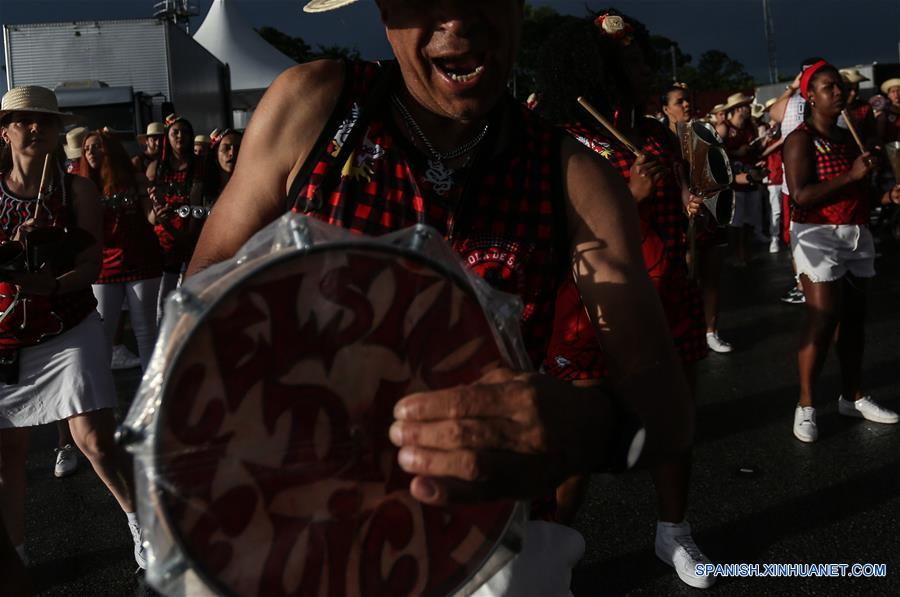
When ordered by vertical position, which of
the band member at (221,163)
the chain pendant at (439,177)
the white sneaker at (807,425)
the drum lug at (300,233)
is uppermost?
the drum lug at (300,233)

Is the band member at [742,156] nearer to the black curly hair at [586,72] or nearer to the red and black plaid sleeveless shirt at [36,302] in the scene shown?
the black curly hair at [586,72]

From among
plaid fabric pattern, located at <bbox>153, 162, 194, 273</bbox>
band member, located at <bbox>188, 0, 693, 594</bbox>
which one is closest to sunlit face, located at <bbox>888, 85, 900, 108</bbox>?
plaid fabric pattern, located at <bbox>153, 162, 194, 273</bbox>

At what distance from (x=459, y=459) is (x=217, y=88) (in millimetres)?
15189

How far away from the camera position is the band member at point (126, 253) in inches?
220

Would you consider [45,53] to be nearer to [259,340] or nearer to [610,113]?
[610,113]

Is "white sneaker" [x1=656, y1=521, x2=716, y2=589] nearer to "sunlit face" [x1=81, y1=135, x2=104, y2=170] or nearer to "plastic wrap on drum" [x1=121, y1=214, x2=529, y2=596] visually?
"plastic wrap on drum" [x1=121, y1=214, x2=529, y2=596]

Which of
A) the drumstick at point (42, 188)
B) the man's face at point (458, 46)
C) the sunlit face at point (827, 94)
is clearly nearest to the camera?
the man's face at point (458, 46)

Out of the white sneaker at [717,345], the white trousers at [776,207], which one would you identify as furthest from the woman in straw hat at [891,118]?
the white sneaker at [717,345]

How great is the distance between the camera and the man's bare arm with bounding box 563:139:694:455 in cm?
140

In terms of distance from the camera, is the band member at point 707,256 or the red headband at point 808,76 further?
the band member at point 707,256

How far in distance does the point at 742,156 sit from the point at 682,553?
25.1 feet

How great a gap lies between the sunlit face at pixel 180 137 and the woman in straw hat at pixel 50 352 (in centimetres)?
341

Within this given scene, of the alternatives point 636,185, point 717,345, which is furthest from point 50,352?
point 717,345

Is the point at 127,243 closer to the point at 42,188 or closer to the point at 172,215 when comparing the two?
the point at 172,215
